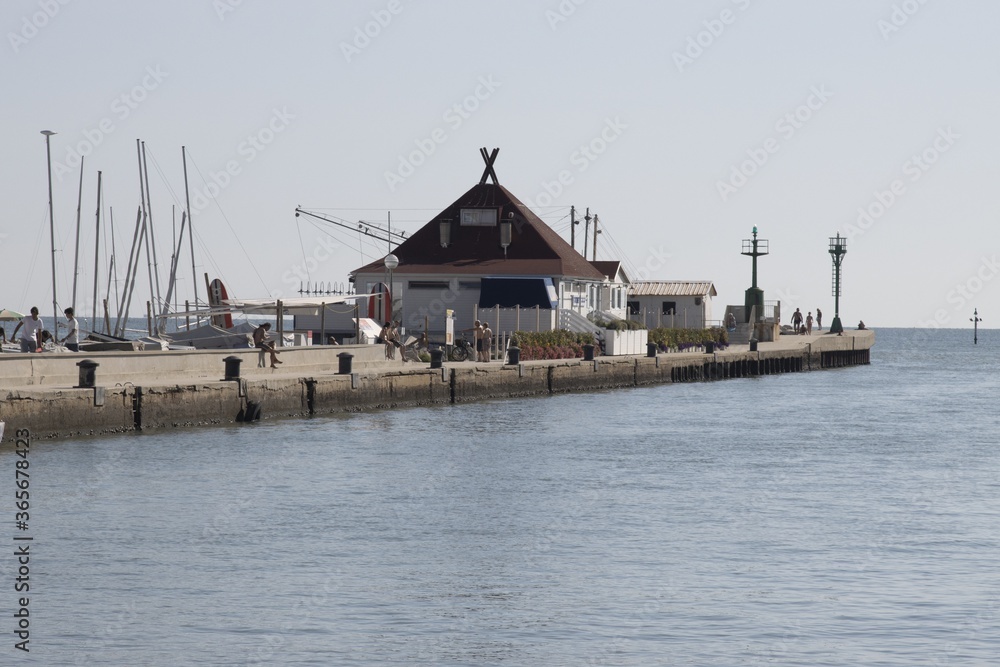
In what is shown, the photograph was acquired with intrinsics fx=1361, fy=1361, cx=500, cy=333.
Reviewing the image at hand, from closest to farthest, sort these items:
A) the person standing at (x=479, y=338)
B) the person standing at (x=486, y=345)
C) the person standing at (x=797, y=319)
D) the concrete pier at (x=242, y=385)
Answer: the concrete pier at (x=242, y=385) → the person standing at (x=479, y=338) → the person standing at (x=486, y=345) → the person standing at (x=797, y=319)

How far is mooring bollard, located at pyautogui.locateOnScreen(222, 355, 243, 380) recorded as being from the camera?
111 feet

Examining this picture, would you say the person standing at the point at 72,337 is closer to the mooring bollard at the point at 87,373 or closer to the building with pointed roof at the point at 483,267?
the mooring bollard at the point at 87,373

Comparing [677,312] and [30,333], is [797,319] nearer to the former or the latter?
[677,312]

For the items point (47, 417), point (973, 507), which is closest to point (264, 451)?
point (47, 417)

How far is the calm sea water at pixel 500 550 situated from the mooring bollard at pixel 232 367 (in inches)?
66.2

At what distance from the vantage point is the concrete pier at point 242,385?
2870 centimetres

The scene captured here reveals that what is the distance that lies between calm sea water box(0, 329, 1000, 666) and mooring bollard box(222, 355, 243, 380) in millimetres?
1682

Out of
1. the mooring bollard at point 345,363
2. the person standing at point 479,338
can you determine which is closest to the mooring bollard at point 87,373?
the mooring bollard at point 345,363

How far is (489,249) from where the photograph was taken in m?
63.6

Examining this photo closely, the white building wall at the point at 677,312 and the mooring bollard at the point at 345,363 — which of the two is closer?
the mooring bollard at the point at 345,363

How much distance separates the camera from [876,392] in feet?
199

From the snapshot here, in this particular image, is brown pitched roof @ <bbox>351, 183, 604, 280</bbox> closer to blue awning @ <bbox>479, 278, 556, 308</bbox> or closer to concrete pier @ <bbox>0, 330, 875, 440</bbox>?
blue awning @ <bbox>479, 278, 556, 308</bbox>

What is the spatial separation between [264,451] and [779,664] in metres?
18.0

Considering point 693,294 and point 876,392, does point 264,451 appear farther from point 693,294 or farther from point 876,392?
point 693,294
